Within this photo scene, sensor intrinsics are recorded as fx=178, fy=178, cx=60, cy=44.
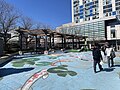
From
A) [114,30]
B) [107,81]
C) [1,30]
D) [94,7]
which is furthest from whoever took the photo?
[94,7]

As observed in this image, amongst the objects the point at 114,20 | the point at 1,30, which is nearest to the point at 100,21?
the point at 114,20

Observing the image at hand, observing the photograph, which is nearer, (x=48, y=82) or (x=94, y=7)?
(x=48, y=82)

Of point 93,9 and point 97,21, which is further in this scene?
point 93,9

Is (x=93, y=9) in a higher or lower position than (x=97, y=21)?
higher

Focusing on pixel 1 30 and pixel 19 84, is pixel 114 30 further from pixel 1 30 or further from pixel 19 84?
pixel 19 84

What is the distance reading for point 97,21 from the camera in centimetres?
5844

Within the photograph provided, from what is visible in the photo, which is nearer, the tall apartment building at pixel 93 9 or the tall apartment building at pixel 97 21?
the tall apartment building at pixel 97 21

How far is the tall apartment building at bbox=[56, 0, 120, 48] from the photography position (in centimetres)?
5519

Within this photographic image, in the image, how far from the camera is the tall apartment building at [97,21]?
5519cm

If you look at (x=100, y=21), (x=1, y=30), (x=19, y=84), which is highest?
(x=100, y=21)

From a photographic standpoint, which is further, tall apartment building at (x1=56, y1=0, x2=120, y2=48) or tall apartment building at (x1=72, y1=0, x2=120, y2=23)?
tall apartment building at (x1=72, y1=0, x2=120, y2=23)

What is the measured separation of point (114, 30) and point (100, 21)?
18.5ft

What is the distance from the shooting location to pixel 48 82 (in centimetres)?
749

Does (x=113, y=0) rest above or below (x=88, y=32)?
above
